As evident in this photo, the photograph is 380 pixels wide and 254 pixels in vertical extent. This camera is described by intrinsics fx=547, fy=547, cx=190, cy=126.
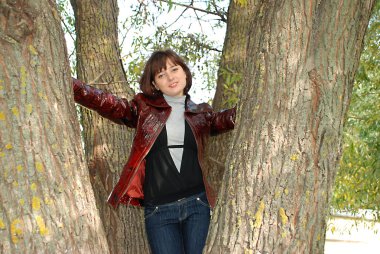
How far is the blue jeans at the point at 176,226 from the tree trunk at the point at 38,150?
80 cm

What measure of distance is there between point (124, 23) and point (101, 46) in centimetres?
204

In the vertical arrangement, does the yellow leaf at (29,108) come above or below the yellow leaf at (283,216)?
above

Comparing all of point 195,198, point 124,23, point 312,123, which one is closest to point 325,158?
point 312,123

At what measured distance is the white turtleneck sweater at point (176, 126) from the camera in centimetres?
312

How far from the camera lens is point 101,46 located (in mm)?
4445

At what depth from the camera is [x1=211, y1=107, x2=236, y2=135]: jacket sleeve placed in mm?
3200

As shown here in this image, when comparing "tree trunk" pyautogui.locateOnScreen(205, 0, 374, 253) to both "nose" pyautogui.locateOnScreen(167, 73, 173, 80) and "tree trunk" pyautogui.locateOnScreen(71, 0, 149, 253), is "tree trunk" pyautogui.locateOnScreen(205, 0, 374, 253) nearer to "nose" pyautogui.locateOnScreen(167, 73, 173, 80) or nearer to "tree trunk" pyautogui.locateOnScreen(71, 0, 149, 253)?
"nose" pyautogui.locateOnScreen(167, 73, 173, 80)

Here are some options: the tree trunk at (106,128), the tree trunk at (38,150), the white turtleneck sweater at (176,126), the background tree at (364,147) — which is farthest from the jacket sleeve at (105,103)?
the background tree at (364,147)

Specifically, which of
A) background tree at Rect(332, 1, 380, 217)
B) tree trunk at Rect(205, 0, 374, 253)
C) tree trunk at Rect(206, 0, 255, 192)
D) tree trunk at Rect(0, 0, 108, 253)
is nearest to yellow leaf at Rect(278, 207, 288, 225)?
tree trunk at Rect(205, 0, 374, 253)

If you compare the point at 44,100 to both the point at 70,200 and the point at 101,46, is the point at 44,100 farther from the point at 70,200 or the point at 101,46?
the point at 101,46

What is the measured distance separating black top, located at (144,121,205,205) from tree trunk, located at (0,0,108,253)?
0.81m

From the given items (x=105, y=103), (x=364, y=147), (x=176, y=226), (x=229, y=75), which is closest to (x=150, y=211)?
(x=176, y=226)

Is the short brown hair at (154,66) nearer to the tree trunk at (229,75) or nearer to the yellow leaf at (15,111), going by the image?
the tree trunk at (229,75)

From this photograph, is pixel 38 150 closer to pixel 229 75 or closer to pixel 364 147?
pixel 229 75
